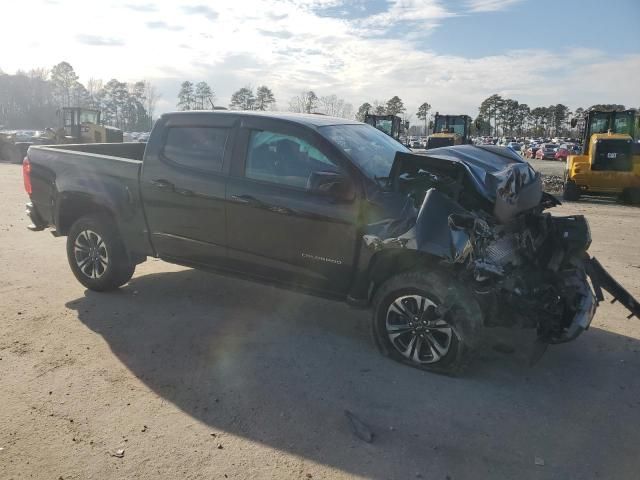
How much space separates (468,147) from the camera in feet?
16.2

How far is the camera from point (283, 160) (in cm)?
450

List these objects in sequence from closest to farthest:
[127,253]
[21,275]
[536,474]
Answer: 1. [536,474]
2. [127,253]
3. [21,275]

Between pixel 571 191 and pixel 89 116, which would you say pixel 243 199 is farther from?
pixel 89 116

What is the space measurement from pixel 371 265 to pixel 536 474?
186 cm

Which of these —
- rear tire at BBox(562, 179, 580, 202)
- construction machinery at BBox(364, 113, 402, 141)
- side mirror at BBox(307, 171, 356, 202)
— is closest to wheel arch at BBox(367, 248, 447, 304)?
side mirror at BBox(307, 171, 356, 202)

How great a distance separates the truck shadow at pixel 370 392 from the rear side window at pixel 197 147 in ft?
4.90

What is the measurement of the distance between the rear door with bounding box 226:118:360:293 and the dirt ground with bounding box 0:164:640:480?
64 centimetres

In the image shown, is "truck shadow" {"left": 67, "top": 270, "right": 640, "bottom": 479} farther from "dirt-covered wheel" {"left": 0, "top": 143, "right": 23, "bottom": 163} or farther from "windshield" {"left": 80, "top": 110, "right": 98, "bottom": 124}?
"dirt-covered wheel" {"left": 0, "top": 143, "right": 23, "bottom": 163}

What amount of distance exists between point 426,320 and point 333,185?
1283 millimetres

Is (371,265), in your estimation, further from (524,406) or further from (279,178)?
(524,406)

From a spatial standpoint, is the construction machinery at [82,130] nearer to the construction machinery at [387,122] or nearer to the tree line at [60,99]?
the construction machinery at [387,122]

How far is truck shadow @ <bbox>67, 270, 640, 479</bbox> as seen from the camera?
9.92 feet

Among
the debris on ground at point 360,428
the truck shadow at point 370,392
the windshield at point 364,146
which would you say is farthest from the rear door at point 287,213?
the debris on ground at point 360,428

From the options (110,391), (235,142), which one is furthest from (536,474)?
(235,142)
